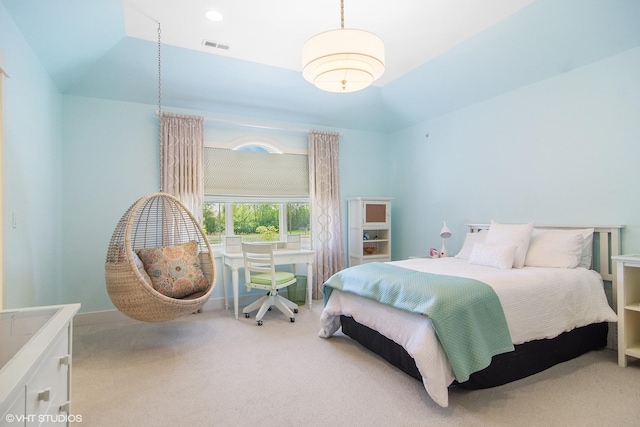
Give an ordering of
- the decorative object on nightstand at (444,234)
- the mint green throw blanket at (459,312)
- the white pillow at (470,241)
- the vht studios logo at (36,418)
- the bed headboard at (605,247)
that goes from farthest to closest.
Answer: the decorative object on nightstand at (444,234)
the white pillow at (470,241)
the bed headboard at (605,247)
the mint green throw blanket at (459,312)
the vht studios logo at (36,418)

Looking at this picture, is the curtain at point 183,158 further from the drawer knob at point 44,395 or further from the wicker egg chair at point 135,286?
the drawer knob at point 44,395

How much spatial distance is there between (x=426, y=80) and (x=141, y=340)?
13.7ft

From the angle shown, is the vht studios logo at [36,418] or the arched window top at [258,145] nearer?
the vht studios logo at [36,418]

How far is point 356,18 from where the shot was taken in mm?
3014

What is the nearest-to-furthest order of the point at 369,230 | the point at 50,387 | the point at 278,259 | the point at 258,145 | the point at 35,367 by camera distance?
1. the point at 35,367
2. the point at 50,387
3. the point at 278,259
4. the point at 258,145
5. the point at 369,230

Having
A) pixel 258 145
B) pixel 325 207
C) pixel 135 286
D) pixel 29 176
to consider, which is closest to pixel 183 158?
pixel 258 145

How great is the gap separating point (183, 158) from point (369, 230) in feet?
8.98

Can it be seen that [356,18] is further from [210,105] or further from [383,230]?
[383,230]

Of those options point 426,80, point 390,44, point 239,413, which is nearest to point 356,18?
point 390,44

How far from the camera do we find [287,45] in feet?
11.4

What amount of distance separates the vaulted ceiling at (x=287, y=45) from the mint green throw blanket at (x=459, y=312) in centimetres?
224

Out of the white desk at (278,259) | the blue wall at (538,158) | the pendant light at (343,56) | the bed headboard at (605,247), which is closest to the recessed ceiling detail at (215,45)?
the pendant light at (343,56)

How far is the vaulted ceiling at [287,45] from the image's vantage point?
275cm

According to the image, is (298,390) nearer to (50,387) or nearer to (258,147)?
(50,387)
